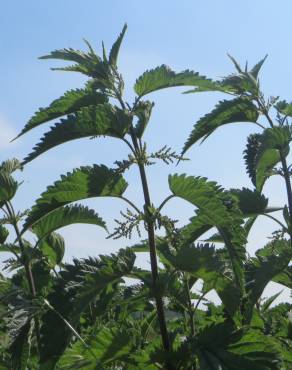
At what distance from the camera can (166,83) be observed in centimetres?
390

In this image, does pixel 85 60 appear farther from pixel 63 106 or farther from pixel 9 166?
pixel 9 166

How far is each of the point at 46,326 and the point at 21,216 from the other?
3.98 ft

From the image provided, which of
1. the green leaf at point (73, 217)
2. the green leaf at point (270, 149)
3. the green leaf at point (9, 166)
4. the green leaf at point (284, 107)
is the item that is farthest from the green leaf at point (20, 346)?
the green leaf at point (284, 107)

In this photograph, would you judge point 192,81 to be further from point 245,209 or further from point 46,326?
point 46,326

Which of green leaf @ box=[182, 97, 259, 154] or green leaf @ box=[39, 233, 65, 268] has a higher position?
green leaf @ box=[182, 97, 259, 154]

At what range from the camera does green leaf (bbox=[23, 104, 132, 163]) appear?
3.57m

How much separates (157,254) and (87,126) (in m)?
0.77

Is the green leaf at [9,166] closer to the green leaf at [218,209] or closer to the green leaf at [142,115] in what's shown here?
the green leaf at [142,115]

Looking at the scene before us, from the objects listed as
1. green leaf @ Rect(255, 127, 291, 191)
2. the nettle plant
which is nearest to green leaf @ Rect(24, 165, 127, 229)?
the nettle plant

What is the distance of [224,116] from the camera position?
4.22 meters

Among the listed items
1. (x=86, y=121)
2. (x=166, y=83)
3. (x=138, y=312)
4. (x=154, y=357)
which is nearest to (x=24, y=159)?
(x=86, y=121)

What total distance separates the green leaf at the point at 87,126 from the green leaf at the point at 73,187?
176mm

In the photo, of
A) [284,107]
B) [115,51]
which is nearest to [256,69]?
[284,107]

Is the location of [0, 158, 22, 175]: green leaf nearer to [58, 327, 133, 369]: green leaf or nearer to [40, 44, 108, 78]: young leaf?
[40, 44, 108, 78]: young leaf
